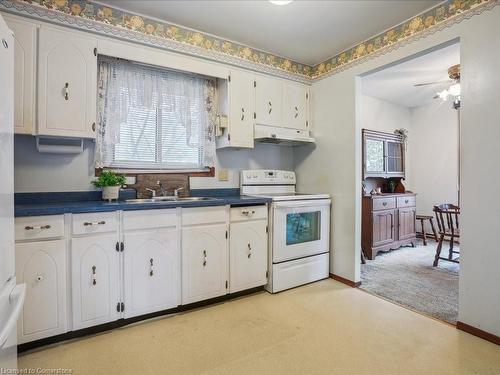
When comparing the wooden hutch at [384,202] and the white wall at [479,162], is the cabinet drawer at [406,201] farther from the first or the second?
the white wall at [479,162]

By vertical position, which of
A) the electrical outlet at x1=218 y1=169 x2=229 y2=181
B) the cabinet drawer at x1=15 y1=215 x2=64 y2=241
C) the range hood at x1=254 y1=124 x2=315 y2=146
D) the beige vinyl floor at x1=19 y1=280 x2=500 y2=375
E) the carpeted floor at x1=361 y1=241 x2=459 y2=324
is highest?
the range hood at x1=254 y1=124 x2=315 y2=146

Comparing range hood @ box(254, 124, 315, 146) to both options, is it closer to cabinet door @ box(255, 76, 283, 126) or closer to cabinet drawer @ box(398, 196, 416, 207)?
cabinet door @ box(255, 76, 283, 126)

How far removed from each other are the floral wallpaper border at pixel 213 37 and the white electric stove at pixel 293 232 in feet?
4.13

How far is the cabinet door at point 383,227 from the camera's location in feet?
13.1

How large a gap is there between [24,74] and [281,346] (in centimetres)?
263

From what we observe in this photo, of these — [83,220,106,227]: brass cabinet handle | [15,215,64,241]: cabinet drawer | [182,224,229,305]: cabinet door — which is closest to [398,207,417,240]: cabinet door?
[182,224,229,305]: cabinet door

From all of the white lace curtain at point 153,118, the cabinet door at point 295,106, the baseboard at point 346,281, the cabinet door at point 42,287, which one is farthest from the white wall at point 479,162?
the cabinet door at point 42,287

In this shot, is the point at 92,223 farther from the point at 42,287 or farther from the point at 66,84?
the point at 66,84

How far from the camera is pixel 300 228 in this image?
298 centimetres

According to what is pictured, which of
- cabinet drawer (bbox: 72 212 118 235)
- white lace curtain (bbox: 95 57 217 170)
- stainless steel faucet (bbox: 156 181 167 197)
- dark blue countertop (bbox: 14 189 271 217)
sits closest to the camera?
dark blue countertop (bbox: 14 189 271 217)

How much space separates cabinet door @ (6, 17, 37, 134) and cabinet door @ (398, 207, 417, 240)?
187 inches

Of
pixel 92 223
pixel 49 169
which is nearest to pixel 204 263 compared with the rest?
pixel 92 223

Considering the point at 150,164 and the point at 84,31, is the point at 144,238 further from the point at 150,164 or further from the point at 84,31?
the point at 84,31

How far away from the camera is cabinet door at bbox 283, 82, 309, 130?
3.21 metres
